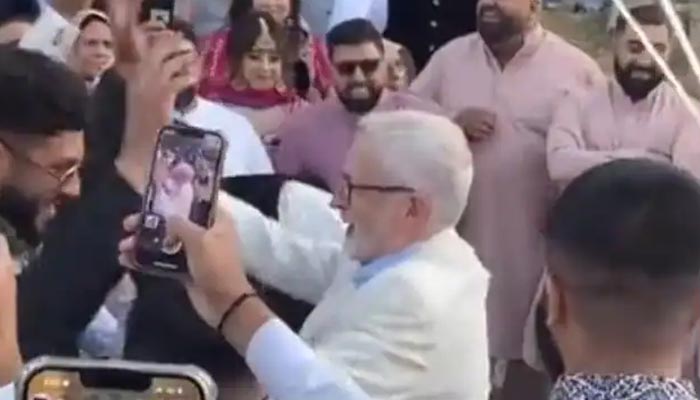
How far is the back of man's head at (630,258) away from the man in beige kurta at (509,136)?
408 centimetres

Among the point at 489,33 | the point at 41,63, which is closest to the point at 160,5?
the point at 41,63

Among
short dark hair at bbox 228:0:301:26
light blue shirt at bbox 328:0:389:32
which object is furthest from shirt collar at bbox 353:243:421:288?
light blue shirt at bbox 328:0:389:32

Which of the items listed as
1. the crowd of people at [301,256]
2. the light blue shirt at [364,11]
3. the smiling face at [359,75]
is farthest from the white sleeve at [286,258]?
the light blue shirt at [364,11]

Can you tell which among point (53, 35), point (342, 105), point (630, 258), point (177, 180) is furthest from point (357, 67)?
point (630, 258)

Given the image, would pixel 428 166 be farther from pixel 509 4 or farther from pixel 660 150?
pixel 509 4

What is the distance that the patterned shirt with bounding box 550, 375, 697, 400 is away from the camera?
7.25ft

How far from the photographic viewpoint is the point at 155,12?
363 cm

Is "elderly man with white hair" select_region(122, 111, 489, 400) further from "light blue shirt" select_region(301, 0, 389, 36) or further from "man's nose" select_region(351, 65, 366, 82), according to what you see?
"light blue shirt" select_region(301, 0, 389, 36)

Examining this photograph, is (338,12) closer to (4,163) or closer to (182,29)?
(182,29)

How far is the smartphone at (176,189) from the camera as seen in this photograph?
2959 mm

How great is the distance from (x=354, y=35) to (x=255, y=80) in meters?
0.38

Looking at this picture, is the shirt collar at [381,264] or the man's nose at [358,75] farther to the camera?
the man's nose at [358,75]

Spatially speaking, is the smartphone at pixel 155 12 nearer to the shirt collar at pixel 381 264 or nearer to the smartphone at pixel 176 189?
the smartphone at pixel 176 189

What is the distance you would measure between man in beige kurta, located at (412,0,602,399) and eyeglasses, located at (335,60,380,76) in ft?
0.61
